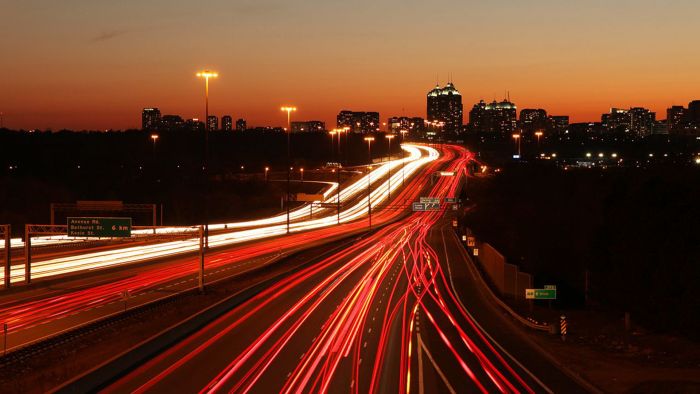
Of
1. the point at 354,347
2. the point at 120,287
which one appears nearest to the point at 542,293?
the point at 354,347

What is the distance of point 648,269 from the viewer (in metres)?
33.5

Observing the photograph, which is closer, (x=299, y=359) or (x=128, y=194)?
(x=299, y=359)

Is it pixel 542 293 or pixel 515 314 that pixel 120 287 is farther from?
pixel 542 293

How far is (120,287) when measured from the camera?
4094cm

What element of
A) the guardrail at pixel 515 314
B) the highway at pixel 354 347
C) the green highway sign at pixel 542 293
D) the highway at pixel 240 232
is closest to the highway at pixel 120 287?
the highway at pixel 240 232

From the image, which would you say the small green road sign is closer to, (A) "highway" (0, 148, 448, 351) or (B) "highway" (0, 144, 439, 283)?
(A) "highway" (0, 148, 448, 351)

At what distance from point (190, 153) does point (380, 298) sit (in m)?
155

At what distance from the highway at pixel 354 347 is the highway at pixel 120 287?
5.44 meters

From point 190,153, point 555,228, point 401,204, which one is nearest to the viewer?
point 555,228

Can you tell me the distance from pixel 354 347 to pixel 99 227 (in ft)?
75.5

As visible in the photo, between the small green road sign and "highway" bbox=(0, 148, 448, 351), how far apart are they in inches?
114

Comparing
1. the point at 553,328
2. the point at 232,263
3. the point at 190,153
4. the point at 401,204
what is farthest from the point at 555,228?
the point at 190,153

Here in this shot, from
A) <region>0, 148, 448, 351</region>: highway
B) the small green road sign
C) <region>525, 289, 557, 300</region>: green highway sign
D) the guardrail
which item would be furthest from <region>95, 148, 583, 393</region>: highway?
the small green road sign

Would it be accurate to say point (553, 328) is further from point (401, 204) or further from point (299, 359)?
point (401, 204)
